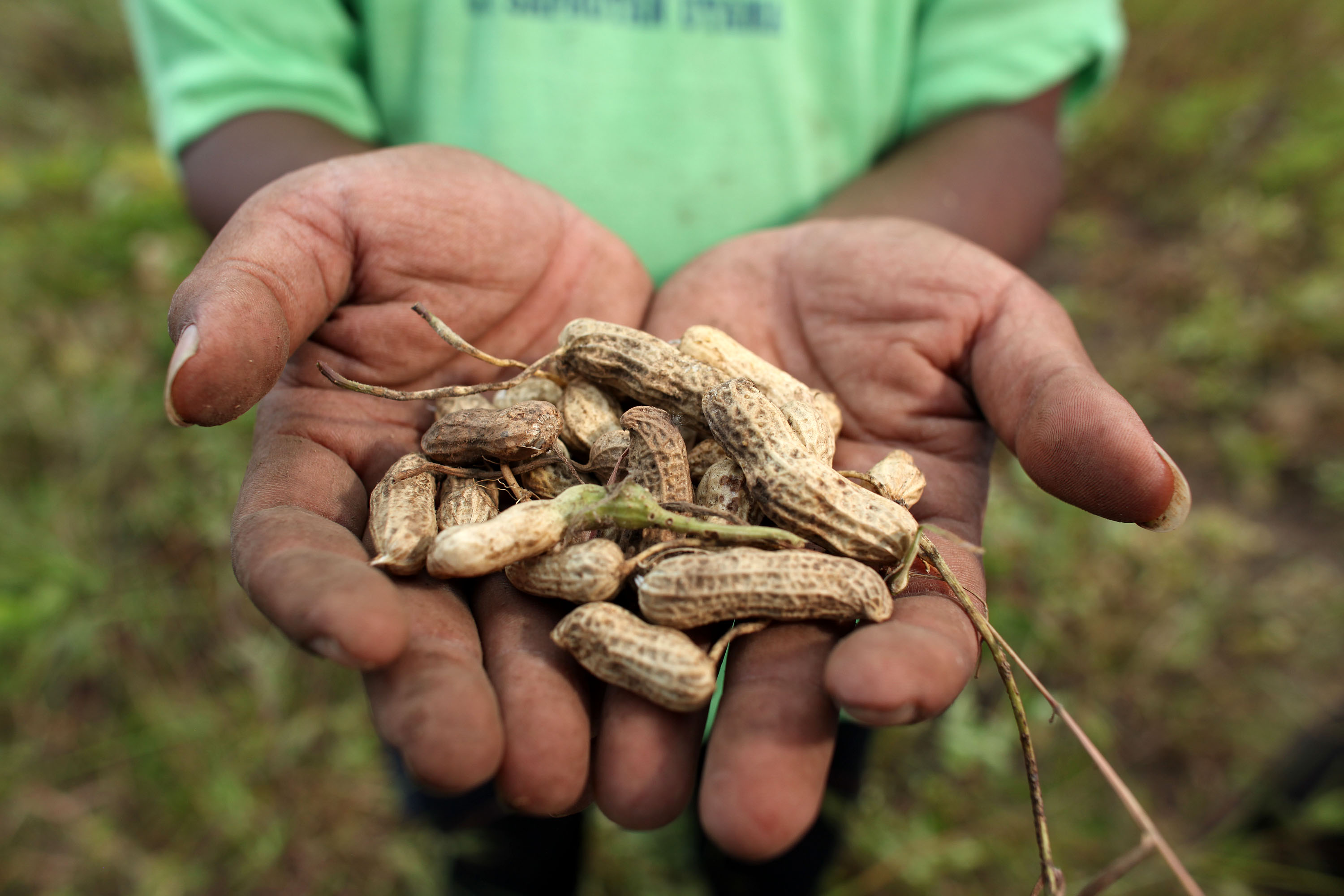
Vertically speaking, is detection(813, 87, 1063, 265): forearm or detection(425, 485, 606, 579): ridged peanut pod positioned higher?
detection(813, 87, 1063, 265): forearm

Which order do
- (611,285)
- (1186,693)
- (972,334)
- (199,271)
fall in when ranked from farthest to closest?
(1186,693)
(611,285)
(972,334)
(199,271)

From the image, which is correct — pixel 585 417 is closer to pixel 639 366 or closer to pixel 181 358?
pixel 639 366

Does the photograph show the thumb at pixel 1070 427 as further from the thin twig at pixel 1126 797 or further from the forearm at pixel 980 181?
the forearm at pixel 980 181

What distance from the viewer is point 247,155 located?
3420 millimetres

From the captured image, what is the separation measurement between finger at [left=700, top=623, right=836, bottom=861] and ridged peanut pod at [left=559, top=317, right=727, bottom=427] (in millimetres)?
910

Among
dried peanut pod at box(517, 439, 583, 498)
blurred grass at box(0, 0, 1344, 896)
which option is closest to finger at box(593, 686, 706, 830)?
dried peanut pod at box(517, 439, 583, 498)

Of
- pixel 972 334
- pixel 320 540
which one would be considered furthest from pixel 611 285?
pixel 320 540

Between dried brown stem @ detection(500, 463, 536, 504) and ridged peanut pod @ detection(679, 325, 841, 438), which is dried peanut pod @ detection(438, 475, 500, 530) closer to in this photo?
dried brown stem @ detection(500, 463, 536, 504)

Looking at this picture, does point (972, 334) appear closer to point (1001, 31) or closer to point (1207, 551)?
point (1001, 31)

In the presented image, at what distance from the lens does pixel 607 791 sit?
6.15 feet

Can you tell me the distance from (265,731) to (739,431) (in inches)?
106

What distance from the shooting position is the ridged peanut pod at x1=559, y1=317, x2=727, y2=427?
2.70 m

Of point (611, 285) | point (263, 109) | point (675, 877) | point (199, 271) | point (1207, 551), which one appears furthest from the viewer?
point (1207, 551)

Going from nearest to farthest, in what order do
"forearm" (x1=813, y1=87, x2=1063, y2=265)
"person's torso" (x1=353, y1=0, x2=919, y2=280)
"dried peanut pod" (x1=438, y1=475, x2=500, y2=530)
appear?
"dried peanut pod" (x1=438, y1=475, x2=500, y2=530) → "person's torso" (x1=353, y1=0, x2=919, y2=280) → "forearm" (x1=813, y1=87, x2=1063, y2=265)
